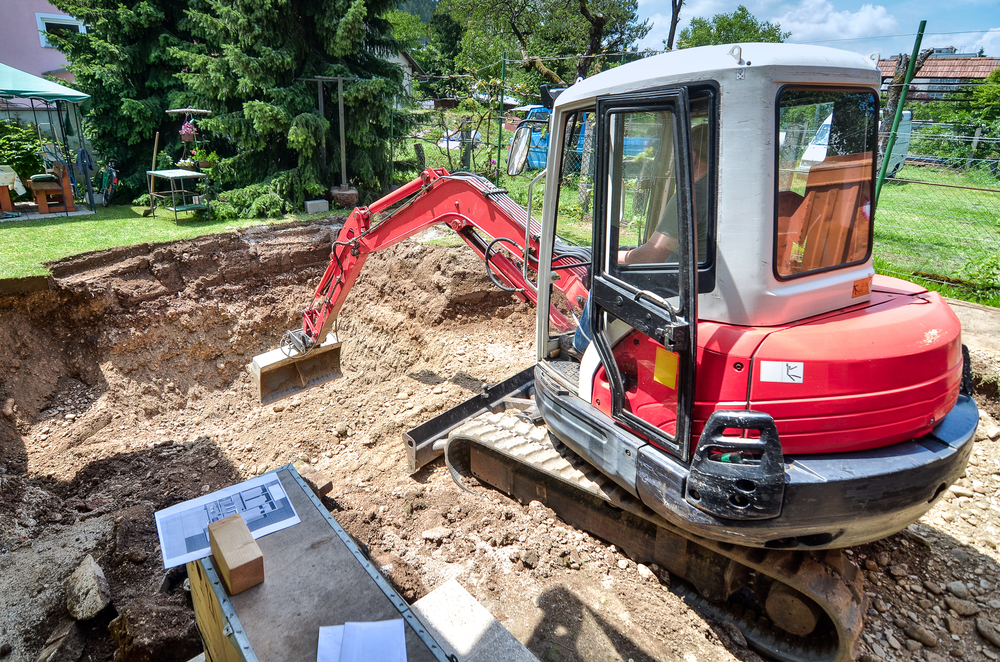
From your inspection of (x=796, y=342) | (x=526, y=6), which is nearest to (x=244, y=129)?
(x=796, y=342)

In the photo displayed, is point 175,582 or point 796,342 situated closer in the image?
point 796,342

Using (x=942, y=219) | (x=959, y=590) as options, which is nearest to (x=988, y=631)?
(x=959, y=590)

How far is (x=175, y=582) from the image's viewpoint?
3.66 m

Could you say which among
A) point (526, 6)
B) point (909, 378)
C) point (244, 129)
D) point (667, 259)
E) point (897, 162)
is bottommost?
point (909, 378)

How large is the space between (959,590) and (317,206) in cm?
1009

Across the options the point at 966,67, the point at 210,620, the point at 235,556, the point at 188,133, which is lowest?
the point at 210,620

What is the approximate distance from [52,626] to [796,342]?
4.41 meters

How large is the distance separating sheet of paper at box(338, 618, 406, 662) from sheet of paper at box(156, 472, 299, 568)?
0.81 meters

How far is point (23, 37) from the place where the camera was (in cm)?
1708

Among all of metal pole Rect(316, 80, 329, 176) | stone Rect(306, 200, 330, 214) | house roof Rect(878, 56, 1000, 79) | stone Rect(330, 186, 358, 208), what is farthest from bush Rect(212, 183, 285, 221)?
house roof Rect(878, 56, 1000, 79)

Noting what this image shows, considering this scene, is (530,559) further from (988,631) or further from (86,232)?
(86,232)

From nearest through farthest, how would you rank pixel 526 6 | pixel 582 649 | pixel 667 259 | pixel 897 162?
pixel 667 259, pixel 582 649, pixel 897 162, pixel 526 6

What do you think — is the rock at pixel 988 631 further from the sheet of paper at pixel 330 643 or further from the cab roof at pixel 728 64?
the sheet of paper at pixel 330 643

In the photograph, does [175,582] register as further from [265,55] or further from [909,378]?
[265,55]
